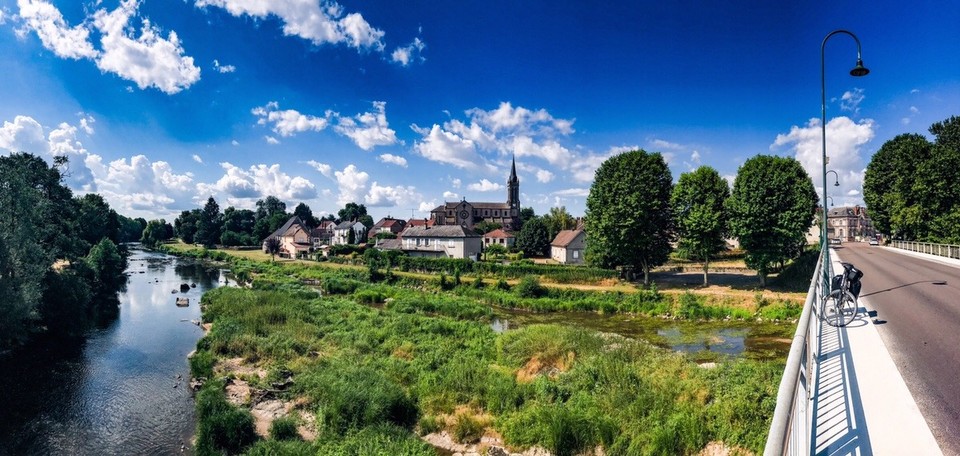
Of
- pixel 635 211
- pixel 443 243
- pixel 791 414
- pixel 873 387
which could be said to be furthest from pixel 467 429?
pixel 443 243

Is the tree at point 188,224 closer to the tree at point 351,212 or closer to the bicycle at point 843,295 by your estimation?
the tree at point 351,212

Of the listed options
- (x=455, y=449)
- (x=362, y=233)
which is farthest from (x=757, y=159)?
(x=362, y=233)

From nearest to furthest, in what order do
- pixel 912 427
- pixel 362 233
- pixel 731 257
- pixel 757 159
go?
pixel 912 427 < pixel 757 159 < pixel 731 257 < pixel 362 233

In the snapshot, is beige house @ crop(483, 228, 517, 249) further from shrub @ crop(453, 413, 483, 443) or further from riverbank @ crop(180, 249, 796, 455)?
shrub @ crop(453, 413, 483, 443)

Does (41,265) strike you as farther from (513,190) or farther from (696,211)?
(513,190)

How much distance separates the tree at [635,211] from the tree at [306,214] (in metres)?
119

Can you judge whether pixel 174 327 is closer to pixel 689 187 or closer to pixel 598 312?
pixel 598 312

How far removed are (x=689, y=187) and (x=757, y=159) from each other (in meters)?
5.48

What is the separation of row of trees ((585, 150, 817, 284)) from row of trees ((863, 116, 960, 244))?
399 inches

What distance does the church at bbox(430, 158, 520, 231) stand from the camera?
10794 cm

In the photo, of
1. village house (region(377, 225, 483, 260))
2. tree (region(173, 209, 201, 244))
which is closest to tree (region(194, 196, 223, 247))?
tree (region(173, 209, 201, 244))

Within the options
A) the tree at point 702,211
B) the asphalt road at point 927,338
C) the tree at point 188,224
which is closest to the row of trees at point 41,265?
the asphalt road at point 927,338

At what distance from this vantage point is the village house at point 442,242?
66.5 meters

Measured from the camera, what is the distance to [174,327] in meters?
31.1
